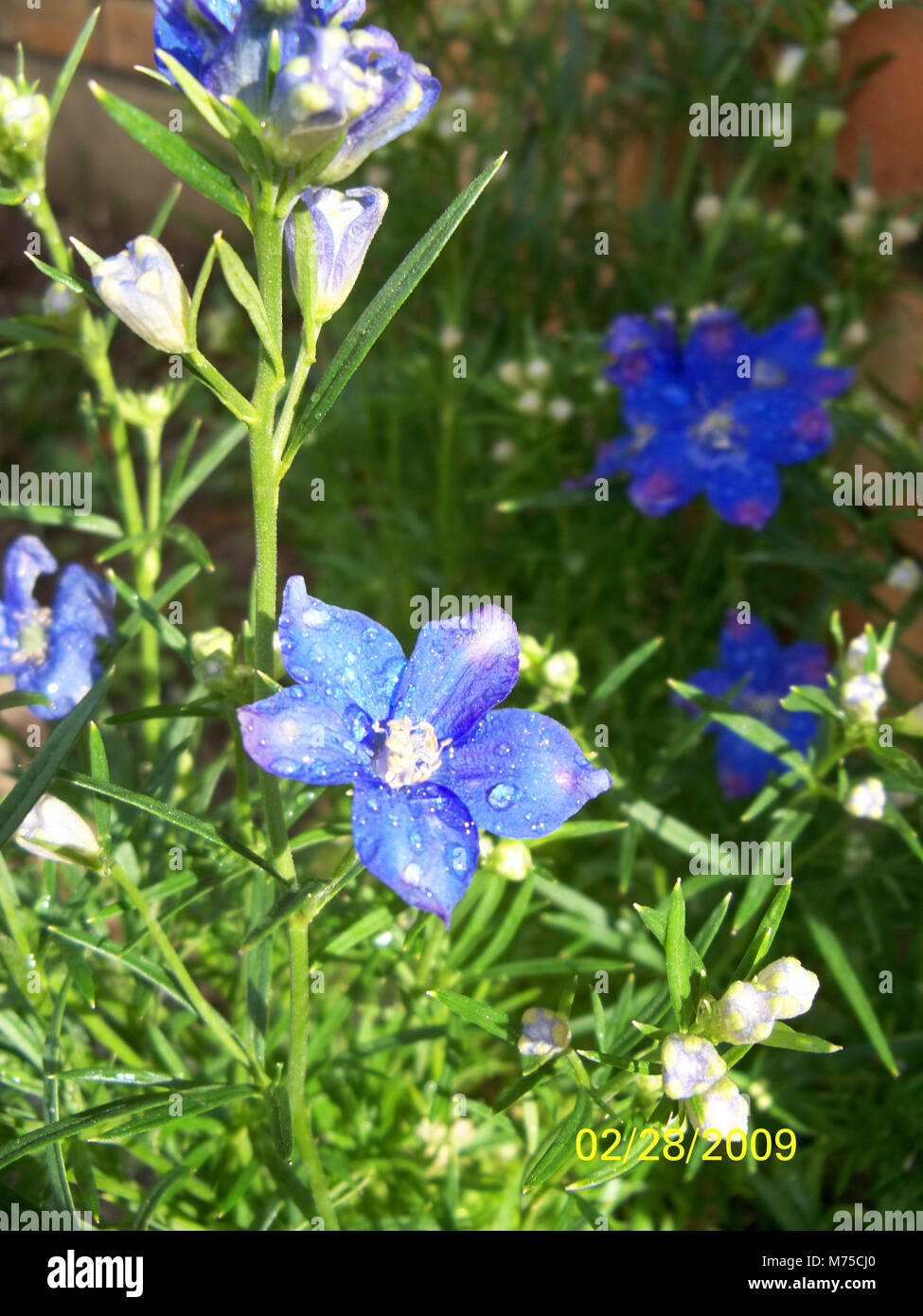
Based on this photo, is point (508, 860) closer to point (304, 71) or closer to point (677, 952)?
point (677, 952)

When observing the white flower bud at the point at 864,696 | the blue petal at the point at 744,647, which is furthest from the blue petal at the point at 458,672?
the blue petal at the point at 744,647

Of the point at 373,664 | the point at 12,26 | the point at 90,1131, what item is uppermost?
the point at 12,26

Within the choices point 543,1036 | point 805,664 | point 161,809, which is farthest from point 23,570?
point 805,664

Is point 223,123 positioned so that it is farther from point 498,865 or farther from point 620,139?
point 620,139

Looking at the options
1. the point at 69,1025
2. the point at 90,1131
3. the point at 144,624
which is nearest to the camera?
the point at 90,1131

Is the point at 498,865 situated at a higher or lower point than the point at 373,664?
lower

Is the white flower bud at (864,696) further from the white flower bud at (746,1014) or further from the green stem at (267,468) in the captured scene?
the green stem at (267,468)

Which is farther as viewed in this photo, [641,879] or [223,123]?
[641,879]
